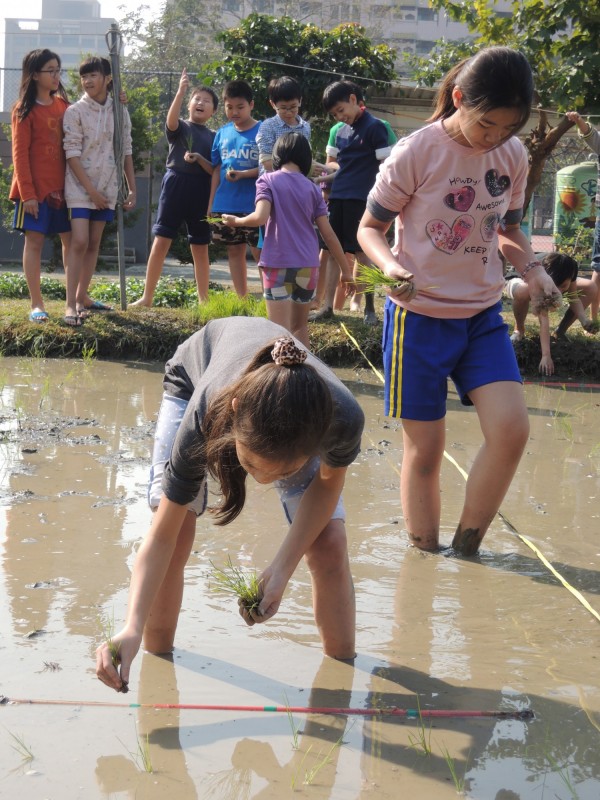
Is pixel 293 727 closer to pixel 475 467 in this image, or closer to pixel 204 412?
pixel 204 412

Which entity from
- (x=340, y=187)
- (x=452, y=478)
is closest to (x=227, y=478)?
(x=452, y=478)

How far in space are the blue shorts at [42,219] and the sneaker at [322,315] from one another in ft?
6.37

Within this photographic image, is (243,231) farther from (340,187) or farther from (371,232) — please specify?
(371,232)

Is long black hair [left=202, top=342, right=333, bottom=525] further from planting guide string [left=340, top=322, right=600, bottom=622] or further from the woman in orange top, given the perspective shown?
the woman in orange top

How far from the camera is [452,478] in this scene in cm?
499

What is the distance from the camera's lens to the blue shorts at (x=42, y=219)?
734 centimetres

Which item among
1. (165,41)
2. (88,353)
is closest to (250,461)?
(88,353)

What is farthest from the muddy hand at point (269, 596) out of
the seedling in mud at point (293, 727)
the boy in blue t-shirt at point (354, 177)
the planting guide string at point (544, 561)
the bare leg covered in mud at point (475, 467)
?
the boy in blue t-shirt at point (354, 177)

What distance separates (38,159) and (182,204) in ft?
3.91

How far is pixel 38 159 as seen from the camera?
7363mm

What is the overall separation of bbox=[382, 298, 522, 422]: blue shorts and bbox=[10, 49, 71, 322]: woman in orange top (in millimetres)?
4216

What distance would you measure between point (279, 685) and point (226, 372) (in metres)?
0.95

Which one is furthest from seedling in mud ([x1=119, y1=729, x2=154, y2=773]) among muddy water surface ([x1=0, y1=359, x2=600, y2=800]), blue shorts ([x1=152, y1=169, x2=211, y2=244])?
blue shorts ([x1=152, y1=169, x2=211, y2=244])

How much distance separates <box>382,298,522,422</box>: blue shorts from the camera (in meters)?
3.81
